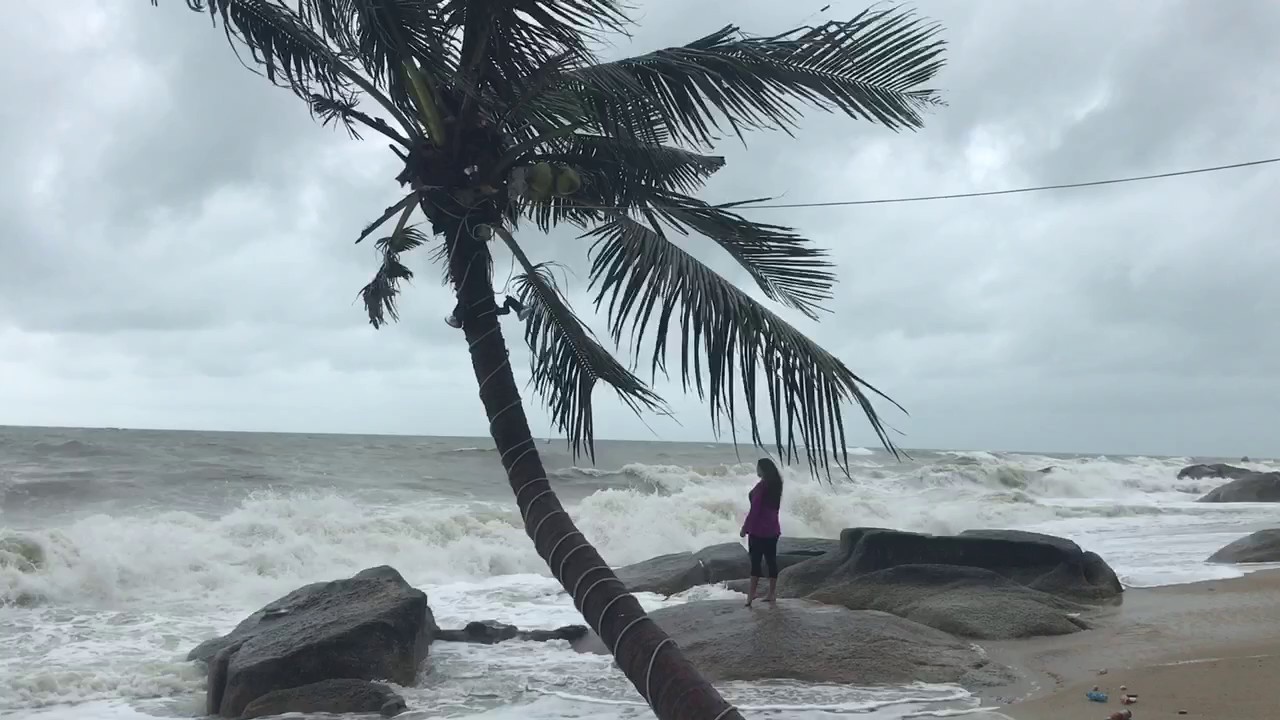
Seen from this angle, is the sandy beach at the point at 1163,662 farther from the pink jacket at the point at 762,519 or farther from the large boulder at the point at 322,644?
the large boulder at the point at 322,644

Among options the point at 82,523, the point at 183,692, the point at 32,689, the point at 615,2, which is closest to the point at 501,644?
the point at 183,692

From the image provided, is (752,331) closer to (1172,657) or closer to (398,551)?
(1172,657)

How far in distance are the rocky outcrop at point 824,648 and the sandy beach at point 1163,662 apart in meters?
0.46

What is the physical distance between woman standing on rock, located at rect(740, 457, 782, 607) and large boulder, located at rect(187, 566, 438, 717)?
3.25m

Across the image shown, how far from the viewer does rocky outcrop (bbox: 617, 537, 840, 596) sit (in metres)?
12.8

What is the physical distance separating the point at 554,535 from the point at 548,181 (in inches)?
69.3

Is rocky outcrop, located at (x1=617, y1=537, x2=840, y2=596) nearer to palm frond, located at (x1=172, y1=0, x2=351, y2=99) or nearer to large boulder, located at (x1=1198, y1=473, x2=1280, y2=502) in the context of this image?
palm frond, located at (x1=172, y1=0, x2=351, y2=99)

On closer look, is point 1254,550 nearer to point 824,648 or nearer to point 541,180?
point 824,648

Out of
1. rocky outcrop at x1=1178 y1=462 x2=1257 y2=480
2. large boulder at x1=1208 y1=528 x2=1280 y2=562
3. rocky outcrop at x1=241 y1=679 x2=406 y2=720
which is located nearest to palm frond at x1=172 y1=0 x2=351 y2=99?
rocky outcrop at x1=241 y1=679 x2=406 y2=720

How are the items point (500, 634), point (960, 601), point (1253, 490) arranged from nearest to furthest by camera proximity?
1. point (960, 601)
2. point (500, 634)
3. point (1253, 490)

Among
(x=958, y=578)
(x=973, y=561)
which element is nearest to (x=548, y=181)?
(x=958, y=578)

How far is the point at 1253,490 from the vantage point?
2877 centimetres

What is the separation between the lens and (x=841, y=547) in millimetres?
11766

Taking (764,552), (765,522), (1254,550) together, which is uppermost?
(765,522)
